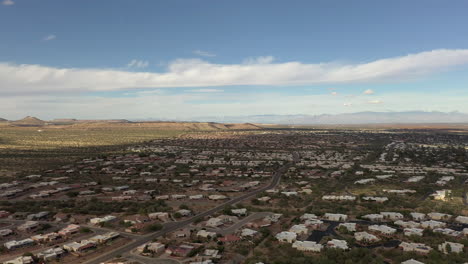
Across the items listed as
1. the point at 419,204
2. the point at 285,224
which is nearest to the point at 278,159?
the point at 419,204

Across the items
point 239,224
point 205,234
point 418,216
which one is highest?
point 418,216

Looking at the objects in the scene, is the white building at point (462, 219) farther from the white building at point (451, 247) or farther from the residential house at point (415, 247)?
the residential house at point (415, 247)

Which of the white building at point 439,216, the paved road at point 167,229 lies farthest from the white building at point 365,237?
the paved road at point 167,229

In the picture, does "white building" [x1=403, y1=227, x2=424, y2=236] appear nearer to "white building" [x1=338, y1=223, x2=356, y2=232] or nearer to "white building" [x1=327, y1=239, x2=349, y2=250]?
"white building" [x1=338, y1=223, x2=356, y2=232]

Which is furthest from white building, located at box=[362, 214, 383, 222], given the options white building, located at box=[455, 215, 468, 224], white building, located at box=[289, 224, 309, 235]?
white building, located at box=[289, 224, 309, 235]

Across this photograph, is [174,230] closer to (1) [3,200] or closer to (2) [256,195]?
(2) [256,195]

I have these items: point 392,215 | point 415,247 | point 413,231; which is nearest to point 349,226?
point 413,231

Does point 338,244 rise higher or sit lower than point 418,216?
lower

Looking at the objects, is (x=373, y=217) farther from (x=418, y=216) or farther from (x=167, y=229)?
(x=167, y=229)

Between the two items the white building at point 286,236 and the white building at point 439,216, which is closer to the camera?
the white building at point 286,236

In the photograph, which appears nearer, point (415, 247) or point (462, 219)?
point (415, 247)

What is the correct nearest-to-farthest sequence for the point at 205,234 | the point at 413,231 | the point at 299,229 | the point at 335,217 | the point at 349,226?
the point at 205,234 < the point at 413,231 < the point at 299,229 < the point at 349,226 < the point at 335,217
